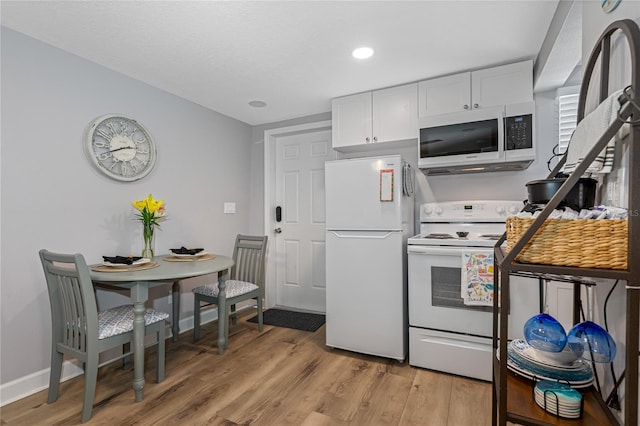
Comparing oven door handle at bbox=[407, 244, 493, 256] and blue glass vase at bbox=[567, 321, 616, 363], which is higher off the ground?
oven door handle at bbox=[407, 244, 493, 256]

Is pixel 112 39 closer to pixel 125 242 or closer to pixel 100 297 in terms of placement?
pixel 125 242

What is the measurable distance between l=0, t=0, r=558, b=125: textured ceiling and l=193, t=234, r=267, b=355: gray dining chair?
1.56 metres

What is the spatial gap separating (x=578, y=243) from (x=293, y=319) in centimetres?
308

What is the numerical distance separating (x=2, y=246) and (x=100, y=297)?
2.29 feet

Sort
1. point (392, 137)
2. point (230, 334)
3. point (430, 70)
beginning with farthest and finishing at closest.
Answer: point (230, 334) < point (392, 137) < point (430, 70)

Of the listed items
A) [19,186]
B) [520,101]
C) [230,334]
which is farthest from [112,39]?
[520,101]

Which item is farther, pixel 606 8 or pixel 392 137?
A: pixel 392 137

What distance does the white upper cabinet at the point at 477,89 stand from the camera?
2.35 metres

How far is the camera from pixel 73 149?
2311 millimetres

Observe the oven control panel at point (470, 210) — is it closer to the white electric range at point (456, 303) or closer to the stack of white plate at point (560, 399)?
the white electric range at point (456, 303)

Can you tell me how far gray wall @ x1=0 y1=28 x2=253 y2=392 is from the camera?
6.59ft

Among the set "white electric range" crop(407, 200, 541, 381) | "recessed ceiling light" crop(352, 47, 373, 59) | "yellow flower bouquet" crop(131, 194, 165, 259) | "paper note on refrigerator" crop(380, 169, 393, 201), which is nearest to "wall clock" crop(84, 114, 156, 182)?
"yellow flower bouquet" crop(131, 194, 165, 259)

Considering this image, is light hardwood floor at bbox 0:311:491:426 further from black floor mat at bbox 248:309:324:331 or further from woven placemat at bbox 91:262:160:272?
woven placemat at bbox 91:262:160:272

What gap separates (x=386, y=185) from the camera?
97.4 inches
